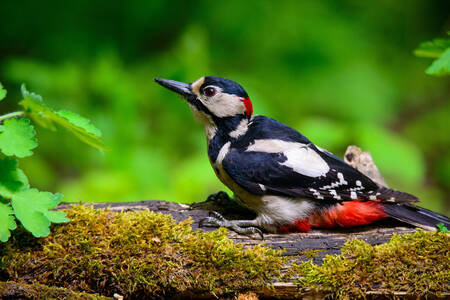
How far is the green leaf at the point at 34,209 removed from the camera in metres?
2.56

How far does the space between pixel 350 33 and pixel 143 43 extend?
2.59 meters

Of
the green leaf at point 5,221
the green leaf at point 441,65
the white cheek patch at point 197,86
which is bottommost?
the green leaf at point 5,221

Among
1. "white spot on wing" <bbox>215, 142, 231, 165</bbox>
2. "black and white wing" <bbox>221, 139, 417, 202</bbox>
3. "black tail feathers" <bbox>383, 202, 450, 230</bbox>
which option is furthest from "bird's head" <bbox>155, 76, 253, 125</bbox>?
"black tail feathers" <bbox>383, 202, 450, 230</bbox>

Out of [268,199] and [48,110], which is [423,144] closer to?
[268,199]

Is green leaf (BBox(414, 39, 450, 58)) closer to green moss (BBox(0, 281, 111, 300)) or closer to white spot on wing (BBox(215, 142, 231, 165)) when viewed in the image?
white spot on wing (BBox(215, 142, 231, 165))

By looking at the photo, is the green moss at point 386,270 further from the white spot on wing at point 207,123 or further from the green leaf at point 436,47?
the green leaf at point 436,47

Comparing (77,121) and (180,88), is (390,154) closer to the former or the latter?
(180,88)

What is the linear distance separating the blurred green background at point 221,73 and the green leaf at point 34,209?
2.56 m

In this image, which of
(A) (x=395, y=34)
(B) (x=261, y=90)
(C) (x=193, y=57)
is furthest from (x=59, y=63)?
(A) (x=395, y=34)

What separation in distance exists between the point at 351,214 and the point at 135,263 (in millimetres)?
1289

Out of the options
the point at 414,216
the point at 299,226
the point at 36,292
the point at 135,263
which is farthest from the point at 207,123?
the point at 36,292

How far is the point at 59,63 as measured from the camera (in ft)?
19.8

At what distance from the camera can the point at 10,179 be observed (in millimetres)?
2604

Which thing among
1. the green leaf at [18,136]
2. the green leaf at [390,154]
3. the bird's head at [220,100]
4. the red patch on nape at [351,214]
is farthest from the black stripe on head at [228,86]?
the green leaf at [390,154]
